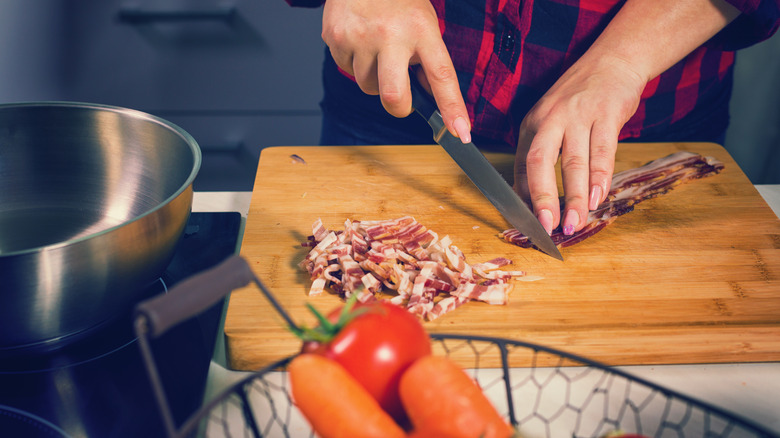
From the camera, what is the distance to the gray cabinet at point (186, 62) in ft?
8.26

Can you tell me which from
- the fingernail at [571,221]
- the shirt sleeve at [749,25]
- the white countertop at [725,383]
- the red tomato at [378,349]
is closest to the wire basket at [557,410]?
the white countertop at [725,383]

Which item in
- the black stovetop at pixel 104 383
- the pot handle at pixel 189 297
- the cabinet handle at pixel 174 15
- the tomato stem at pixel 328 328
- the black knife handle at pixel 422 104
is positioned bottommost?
the cabinet handle at pixel 174 15

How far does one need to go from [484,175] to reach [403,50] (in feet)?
1.03

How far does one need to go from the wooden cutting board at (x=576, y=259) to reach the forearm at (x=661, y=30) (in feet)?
0.94

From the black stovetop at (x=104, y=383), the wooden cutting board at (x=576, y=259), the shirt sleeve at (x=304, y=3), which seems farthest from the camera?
the shirt sleeve at (x=304, y=3)

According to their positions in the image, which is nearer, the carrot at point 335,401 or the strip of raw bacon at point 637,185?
the carrot at point 335,401

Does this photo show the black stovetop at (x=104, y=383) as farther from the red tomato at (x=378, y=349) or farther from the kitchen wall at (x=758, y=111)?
the kitchen wall at (x=758, y=111)

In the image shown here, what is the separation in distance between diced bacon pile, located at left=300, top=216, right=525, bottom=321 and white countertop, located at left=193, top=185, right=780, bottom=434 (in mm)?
229

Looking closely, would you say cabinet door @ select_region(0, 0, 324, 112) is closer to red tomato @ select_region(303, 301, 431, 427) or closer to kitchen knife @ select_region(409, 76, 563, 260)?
kitchen knife @ select_region(409, 76, 563, 260)

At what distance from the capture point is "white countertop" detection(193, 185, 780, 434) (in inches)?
33.0

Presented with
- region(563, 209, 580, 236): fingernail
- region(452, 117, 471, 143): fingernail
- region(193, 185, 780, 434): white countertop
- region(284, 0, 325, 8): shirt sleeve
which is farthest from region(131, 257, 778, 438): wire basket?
region(284, 0, 325, 8): shirt sleeve

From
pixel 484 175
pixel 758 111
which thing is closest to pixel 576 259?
pixel 484 175

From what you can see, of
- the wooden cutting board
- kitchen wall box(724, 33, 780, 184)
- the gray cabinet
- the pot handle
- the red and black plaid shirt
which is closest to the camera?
the pot handle

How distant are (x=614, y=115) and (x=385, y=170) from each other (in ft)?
1.74
